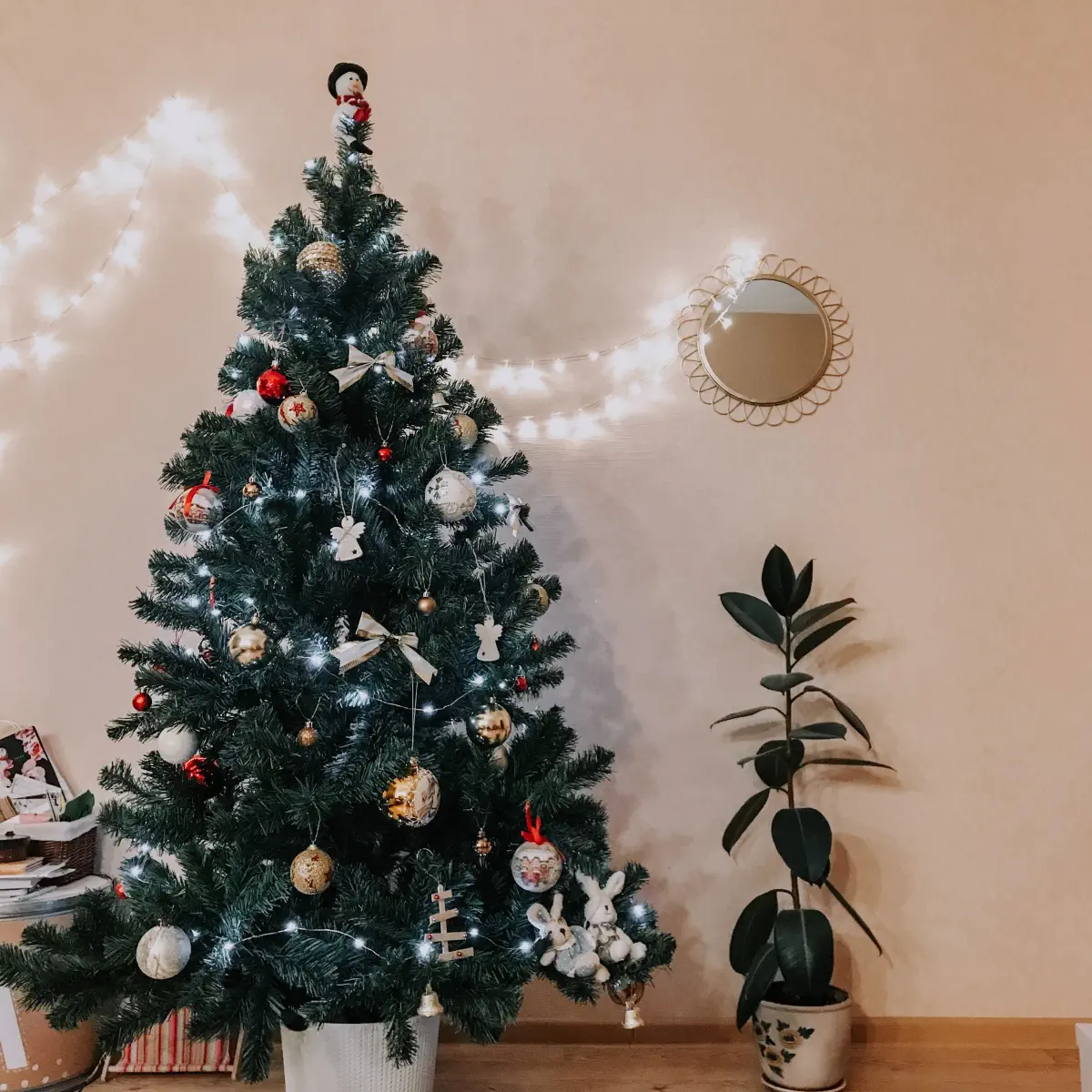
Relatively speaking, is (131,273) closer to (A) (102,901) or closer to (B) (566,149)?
(B) (566,149)

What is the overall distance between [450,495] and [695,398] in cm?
101

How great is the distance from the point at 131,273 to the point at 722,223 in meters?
1.53

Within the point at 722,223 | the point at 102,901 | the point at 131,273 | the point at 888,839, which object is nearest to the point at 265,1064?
the point at 102,901

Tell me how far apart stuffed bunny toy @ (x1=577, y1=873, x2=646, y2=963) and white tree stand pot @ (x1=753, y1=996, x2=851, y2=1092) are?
0.59m

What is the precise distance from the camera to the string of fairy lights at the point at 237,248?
92.0 inches

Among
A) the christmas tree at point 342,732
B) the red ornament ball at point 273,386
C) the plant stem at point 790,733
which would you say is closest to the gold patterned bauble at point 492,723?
the christmas tree at point 342,732

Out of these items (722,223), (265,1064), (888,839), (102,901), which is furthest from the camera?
(722,223)

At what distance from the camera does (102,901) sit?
148 centimetres

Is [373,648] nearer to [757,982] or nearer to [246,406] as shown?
[246,406]

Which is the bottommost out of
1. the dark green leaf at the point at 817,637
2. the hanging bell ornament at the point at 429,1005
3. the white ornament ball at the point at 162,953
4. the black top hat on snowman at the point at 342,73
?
the hanging bell ornament at the point at 429,1005

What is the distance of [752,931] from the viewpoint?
6.40ft

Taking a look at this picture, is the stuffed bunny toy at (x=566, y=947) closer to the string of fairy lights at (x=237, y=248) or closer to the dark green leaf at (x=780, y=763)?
the dark green leaf at (x=780, y=763)

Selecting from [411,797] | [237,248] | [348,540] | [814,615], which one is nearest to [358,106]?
[237,248]

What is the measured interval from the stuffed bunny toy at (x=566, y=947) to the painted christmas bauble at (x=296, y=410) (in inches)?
34.6
